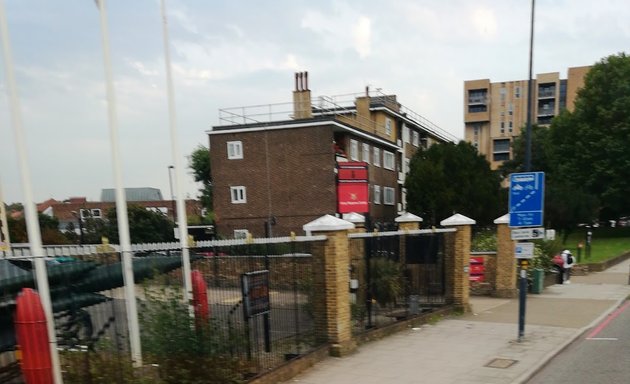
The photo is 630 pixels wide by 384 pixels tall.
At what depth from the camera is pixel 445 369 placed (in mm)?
7758

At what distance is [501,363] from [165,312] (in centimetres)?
564

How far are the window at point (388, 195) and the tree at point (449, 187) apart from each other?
3045mm

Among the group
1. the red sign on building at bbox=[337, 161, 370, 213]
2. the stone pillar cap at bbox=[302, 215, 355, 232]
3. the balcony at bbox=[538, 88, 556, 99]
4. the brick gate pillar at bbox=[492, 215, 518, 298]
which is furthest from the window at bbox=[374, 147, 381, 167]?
the balcony at bbox=[538, 88, 556, 99]

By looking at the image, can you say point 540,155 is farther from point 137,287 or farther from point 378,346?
point 137,287

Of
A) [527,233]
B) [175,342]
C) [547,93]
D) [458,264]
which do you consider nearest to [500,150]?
[547,93]

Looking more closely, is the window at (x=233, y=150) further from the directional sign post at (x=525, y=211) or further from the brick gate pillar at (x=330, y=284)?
the brick gate pillar at (x=330, y=284)

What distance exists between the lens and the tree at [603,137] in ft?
139

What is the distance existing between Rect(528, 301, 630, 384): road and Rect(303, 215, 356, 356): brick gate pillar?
3123 millimetres

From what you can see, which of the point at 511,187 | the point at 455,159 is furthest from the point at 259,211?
the point at 511,187

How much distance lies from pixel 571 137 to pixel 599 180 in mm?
5439

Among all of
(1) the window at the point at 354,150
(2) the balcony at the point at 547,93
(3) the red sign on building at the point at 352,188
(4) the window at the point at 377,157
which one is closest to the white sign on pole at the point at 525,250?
(3) the red sign on building at the point at 352,188

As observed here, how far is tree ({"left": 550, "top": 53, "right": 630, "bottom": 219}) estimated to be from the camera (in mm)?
42250

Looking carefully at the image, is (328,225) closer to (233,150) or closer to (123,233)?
(123,233)

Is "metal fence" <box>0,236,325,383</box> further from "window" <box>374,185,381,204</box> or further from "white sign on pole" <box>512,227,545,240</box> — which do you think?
"window" <box>374,185,381,204</box>
